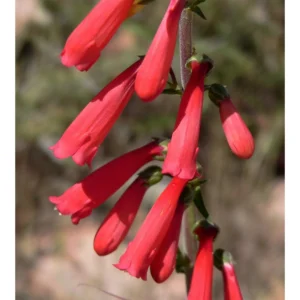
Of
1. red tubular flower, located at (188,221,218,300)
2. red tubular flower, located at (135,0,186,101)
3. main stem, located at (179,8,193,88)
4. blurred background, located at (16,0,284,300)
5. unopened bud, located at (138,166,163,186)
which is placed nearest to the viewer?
red tubular flower, located at (135,0,186,101)

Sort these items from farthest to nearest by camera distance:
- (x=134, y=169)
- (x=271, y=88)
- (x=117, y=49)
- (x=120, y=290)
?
(x=117, y=49), (x=271, y=88), (x=120, y=290), (x=134, y=169)

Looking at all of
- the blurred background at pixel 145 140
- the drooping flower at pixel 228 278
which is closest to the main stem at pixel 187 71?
the drooping flower at pixel 228 278

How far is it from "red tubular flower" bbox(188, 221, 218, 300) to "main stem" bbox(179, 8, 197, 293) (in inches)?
1.6

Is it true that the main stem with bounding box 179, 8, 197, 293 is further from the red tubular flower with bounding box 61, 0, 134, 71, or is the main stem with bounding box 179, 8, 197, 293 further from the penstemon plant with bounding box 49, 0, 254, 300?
the red tubular flower with bounding box 61, 0, 134, 71

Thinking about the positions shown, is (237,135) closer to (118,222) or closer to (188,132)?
(188,132)

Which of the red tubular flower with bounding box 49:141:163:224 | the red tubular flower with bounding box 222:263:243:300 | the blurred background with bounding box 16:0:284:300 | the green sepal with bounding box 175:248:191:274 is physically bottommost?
the blurred background with bounding box 16:0:284:300

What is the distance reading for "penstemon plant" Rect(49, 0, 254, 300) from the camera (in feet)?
5.43

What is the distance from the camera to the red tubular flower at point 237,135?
5.66ft

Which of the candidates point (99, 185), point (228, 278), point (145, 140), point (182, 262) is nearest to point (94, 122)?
point (99, 185)

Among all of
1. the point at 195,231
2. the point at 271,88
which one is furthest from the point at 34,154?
the point at 195,231

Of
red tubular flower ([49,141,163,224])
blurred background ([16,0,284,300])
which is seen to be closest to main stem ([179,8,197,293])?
red tubular flower ([49,141,163,224])

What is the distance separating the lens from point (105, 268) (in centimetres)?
522

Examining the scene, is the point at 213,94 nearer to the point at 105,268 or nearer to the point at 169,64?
the point at 169,64
